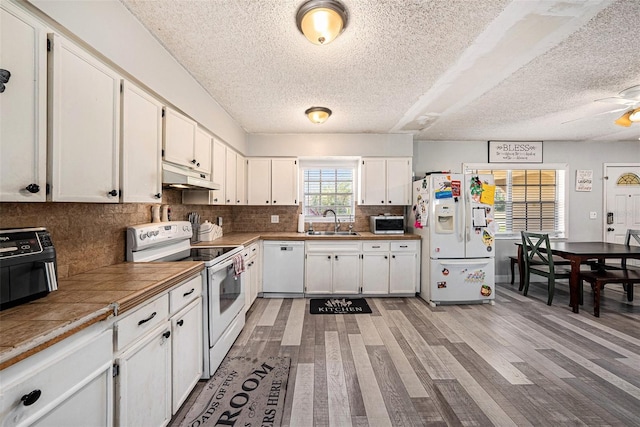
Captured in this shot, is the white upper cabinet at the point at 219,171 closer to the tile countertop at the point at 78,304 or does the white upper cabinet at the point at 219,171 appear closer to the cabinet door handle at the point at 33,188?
the tile countertop at the point at 78,304

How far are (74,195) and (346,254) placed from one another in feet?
9.98

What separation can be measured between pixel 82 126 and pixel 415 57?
2.31 m

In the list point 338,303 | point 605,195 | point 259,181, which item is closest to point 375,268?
point 338,303

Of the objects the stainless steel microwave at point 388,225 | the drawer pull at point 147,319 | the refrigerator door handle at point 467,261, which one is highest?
the stainless steel microwave at point 388,225

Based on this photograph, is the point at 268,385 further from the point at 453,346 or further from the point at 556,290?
the point at 556,290

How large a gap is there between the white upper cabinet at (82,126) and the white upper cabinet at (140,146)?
0.06 m

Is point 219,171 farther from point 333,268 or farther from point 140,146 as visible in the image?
point 333,268

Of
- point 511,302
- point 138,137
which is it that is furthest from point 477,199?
point 138,137

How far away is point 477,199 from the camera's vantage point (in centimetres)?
359

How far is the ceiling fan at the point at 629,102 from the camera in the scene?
2.73 meters

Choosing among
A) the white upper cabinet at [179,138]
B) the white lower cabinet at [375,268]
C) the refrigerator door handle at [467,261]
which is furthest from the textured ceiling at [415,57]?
the refrigerator door handle at [467,261]

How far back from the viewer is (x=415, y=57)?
2154mm

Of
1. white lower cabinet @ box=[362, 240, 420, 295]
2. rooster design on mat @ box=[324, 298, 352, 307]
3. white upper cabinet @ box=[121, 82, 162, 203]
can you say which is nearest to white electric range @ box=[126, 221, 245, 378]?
white upper cabinet @ box=[121, 82, 162, 203]

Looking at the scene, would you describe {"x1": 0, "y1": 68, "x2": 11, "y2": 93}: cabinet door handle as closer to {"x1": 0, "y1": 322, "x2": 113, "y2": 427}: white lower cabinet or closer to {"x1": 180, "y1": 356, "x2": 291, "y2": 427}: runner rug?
{"x1": 0, "y1": 322, "x2": 113, "y2": 427}: white lower cabinet
